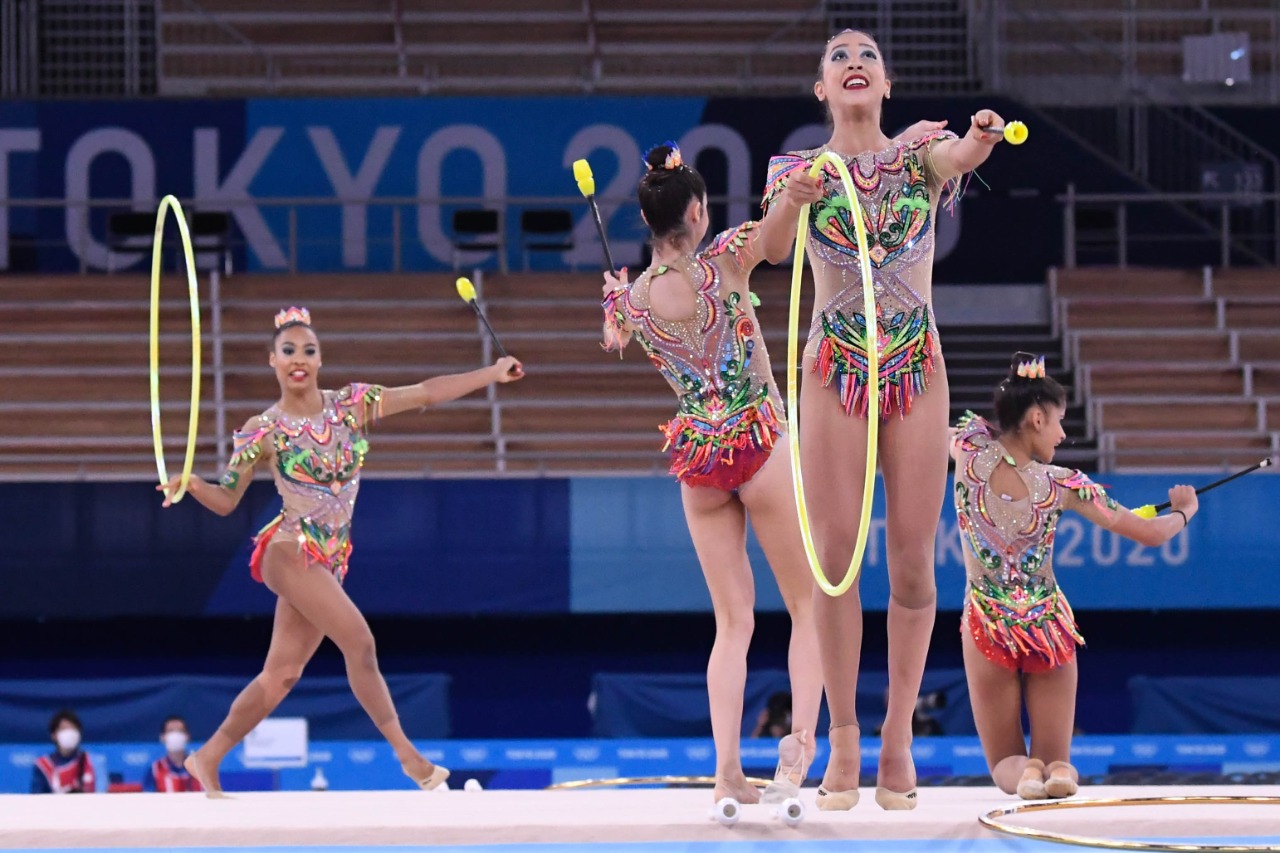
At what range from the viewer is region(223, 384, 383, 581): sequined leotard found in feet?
18.8

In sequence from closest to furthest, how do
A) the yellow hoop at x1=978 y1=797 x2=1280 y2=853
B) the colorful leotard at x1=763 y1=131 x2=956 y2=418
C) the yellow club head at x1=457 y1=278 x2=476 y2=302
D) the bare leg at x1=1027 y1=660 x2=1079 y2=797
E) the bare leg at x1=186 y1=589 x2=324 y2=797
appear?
1. the yellow hoop at x1=978 y1=797 x2=1280 y2=853
2. the colorful leotard at x1=763 y1=131 x2=956 y2=418
3. the bare leg at x1=1027 y1=660 x2=1079 y2=797
4. the yellow club head at x1=457 y1=278 x2=476 y2=302
5. the bare leg at x1=186 y1=589 x2=324 y2=797

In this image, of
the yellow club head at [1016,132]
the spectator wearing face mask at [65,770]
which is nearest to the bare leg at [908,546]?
the yellow club head at [1016,132]

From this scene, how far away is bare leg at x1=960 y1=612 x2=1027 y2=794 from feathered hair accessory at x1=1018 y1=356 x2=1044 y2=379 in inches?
30.6

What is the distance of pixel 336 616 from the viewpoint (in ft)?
18.6

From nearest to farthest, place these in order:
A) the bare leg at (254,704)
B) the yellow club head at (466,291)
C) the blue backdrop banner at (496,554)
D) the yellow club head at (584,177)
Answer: the yellow club head at (584,177) → the yellow club head at (466,291) → the bare leg at (254,704) → the blue backdrop banner at (496,554)

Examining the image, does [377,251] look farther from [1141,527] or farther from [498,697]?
[1141,527]

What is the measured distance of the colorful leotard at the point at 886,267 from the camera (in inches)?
164

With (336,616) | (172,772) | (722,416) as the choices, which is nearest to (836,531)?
(722,416)

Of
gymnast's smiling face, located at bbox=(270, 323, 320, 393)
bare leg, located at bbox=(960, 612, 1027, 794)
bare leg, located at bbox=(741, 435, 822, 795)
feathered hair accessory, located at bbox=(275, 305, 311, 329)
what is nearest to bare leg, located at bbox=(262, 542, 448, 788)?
gymnast's smiling face, located at bbox=(270, 323, 320, 393)

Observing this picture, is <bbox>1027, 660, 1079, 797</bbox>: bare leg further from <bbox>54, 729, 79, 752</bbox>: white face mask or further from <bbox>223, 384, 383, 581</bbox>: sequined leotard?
<bbox>54, 729, 79, 752</bbox>: white face mask

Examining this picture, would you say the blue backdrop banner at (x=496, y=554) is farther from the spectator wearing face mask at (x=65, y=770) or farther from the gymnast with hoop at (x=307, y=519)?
the gymnast with hoop at (x=307, y=519)

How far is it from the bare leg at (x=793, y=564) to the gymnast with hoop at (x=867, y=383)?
19 cm

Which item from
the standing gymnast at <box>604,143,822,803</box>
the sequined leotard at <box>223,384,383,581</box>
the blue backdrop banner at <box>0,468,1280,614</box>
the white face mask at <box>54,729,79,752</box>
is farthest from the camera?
the blue backdrop banner at <box>0,468,1280,614</box>

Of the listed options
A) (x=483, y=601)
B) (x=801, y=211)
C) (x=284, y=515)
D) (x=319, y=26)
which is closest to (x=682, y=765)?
(x=483, y=601)
